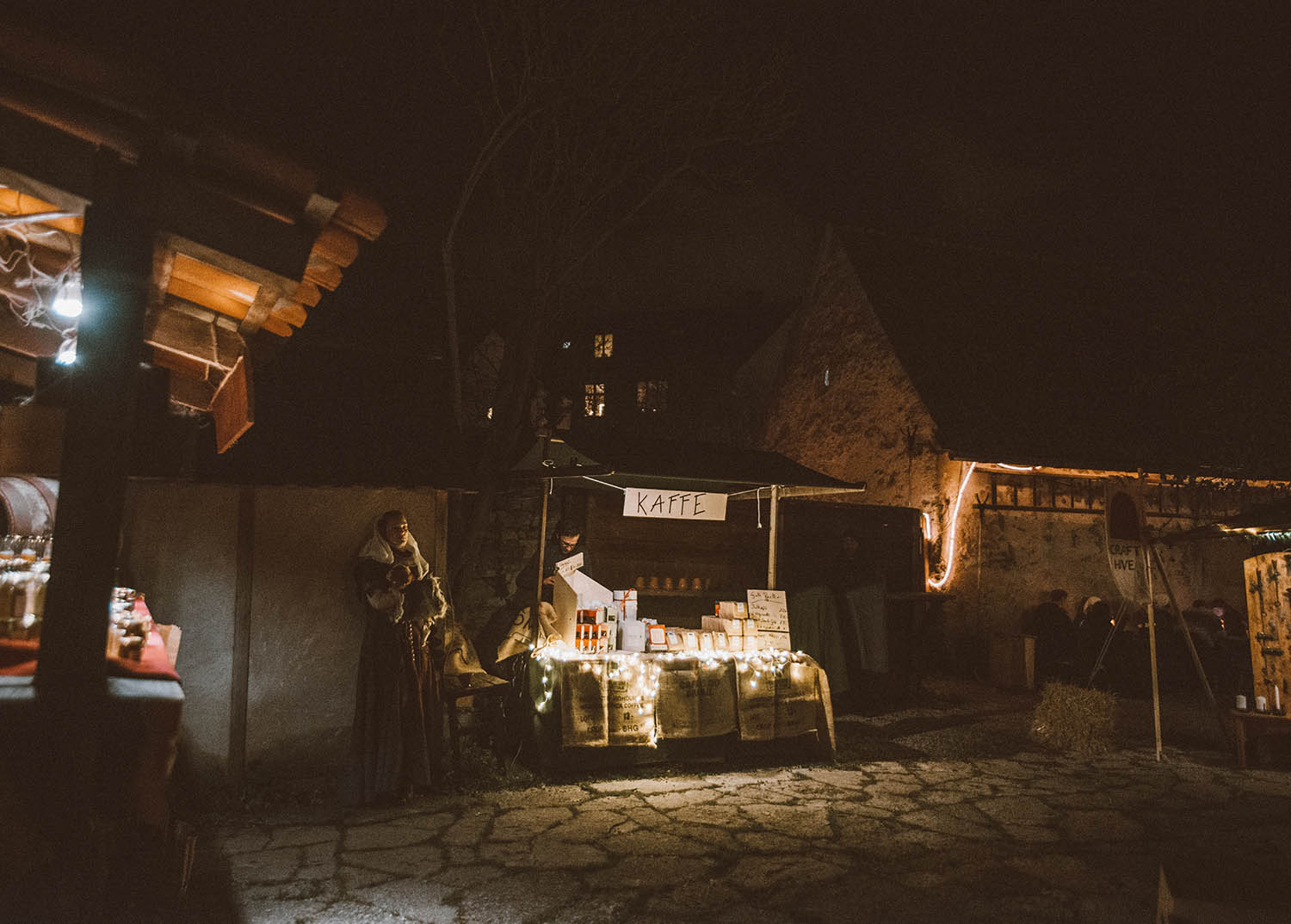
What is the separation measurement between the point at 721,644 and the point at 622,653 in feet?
4.10

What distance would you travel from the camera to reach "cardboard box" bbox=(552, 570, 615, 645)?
893 cm

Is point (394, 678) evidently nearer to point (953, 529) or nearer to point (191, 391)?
point (191, 391)

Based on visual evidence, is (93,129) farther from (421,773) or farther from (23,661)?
(421,773)

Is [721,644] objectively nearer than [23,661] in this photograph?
No

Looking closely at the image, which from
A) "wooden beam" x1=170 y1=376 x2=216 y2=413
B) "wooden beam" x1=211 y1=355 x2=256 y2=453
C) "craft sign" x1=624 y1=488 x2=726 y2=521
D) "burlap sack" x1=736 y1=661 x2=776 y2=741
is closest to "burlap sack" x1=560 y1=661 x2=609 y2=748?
"burlap sack" x1=736 y1=661 x2=776 y2=741

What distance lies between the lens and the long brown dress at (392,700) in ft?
25.0

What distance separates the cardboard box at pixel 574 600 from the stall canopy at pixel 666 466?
1.14 meters

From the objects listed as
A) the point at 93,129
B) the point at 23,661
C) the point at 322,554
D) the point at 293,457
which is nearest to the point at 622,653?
the point at 322,554

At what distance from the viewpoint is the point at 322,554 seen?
335 inches

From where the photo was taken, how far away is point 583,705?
330 inches

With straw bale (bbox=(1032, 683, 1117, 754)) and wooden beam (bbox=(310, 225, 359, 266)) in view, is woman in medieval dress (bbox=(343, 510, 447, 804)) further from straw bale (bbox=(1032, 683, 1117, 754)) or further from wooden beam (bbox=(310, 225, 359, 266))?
straw bale (bbox=(1032, 683, 1117, 754))

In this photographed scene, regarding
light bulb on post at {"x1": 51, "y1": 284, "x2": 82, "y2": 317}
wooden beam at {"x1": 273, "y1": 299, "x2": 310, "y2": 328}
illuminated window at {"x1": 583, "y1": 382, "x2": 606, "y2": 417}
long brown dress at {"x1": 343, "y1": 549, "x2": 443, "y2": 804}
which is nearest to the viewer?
wooden beam at {"x1": 273, "y1": 299, "x2": 310, "y2": 328}

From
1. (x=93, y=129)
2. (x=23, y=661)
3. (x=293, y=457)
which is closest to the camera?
(x=93, y=129)

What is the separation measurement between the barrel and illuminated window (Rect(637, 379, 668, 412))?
73.8ft
